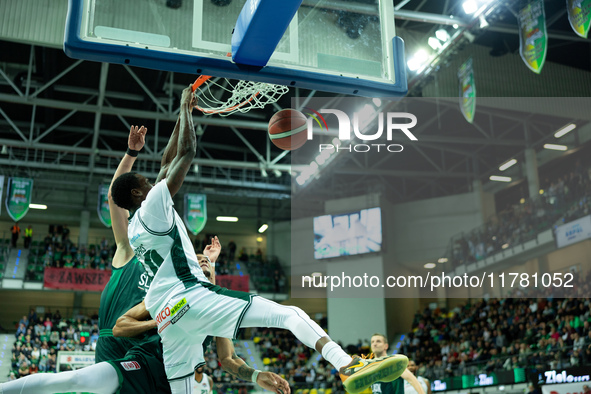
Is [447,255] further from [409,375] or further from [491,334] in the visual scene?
[409,375]

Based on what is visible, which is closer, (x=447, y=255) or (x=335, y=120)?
(x=335, y=120)

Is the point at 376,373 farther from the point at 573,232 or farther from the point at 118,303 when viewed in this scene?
the point at 573,232

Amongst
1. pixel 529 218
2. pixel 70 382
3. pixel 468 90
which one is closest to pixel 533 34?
pixel 468 90

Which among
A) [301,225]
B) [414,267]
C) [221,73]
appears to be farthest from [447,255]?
[221,73]

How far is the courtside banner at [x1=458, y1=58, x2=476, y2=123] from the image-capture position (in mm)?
14805

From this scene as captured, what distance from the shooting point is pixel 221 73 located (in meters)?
4.83

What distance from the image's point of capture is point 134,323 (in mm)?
3967

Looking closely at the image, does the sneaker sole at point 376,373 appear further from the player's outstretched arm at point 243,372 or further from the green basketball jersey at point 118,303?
the green basketball jersey at point 118,303

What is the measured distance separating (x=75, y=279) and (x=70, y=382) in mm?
22004

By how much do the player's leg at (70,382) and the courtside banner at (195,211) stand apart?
1795 cm

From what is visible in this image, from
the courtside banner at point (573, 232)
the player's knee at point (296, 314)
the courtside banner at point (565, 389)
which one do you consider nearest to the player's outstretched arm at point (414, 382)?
the player's knee at point (296, 314)

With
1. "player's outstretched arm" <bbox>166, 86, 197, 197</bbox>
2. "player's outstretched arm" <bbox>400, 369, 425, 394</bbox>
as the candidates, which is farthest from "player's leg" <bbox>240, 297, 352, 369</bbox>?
"player's outstretched arm" <bbox>400, 369, 425, 394</bbox>

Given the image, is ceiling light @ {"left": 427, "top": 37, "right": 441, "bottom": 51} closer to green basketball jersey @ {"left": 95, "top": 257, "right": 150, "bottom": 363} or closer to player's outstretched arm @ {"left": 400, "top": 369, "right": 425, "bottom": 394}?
player's outstretched arm @ {"left": 400, "top": 369, "right": 425, "bottom": 394}

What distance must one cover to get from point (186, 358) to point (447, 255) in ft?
67.5
